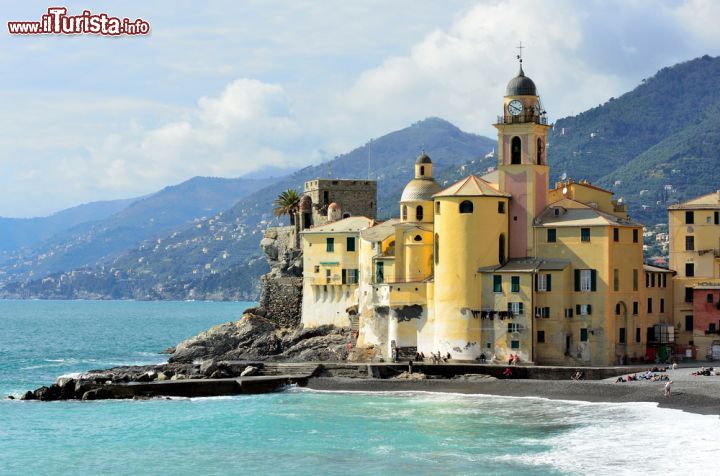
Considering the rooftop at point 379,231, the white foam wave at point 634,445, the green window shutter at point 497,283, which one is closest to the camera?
the white foam wave at point 634,445

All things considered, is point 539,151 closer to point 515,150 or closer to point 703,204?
point 515,150

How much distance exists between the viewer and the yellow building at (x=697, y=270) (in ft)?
241

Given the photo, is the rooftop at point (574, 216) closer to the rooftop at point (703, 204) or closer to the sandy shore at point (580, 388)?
the rooftop at point (703, 204)

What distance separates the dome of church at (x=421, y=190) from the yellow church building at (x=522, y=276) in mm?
1337

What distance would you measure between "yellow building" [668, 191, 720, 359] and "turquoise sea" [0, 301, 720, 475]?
1362 centimetres

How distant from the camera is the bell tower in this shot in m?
72.9

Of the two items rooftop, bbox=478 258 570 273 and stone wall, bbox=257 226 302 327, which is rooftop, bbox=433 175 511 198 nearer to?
rooftop, bbox=478 258 570 273

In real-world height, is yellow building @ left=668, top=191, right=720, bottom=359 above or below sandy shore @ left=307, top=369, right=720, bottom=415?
above

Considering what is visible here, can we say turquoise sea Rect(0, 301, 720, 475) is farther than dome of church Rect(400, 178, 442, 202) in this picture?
No

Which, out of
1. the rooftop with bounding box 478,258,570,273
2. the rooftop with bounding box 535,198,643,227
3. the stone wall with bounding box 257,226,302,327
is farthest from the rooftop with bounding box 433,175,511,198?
the stone wall with bounding box 257,226,302,327

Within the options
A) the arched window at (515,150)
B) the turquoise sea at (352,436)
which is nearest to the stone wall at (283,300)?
the turquoise sea at (352,436)

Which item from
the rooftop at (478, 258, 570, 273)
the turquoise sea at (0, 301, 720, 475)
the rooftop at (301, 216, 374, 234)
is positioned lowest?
the turquoise sea at (0, 301, 720, 475)

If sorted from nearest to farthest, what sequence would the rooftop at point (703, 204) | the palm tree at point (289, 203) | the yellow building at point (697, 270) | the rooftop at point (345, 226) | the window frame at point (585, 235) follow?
the window frame at point (585, 235)
the yellow building at point (697, 270)
the rooftop at point (703, 204)
the rooftop at point (345, 226)
the palm tree at point (289, 203)

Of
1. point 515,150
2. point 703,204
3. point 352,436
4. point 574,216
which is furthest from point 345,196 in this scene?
point 352,436
